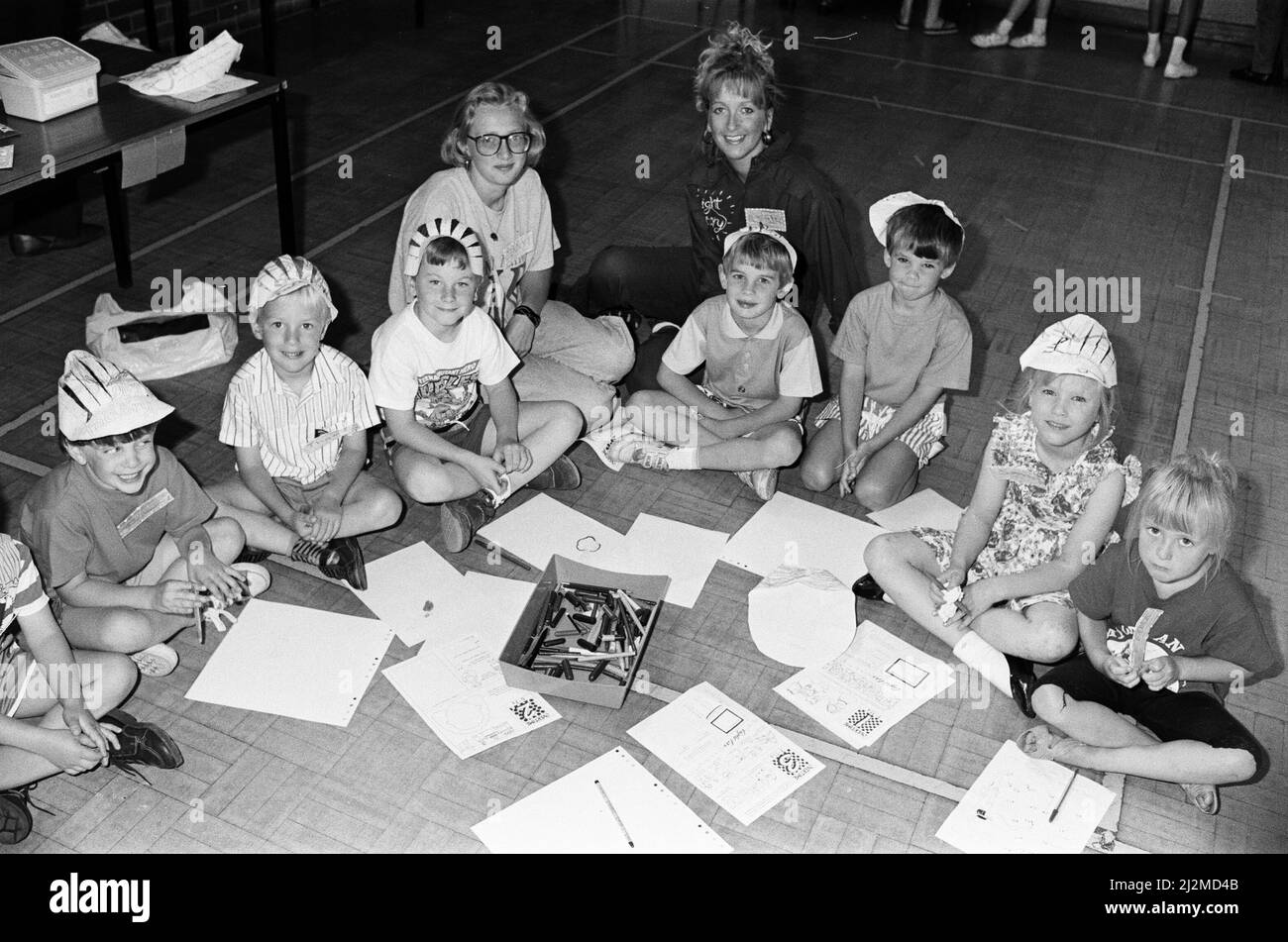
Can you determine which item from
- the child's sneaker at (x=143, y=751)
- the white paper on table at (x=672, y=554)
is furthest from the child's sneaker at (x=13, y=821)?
the white paper on table at (x=672, y=554)

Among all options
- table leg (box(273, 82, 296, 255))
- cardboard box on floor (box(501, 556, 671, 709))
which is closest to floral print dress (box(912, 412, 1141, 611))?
cardboard box on floor (box(501, 556, 671, 709))

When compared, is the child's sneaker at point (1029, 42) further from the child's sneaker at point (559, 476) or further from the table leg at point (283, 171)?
the child's sneaker at point (559, 476)

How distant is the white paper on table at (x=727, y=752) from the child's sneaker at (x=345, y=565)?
2.34 ft

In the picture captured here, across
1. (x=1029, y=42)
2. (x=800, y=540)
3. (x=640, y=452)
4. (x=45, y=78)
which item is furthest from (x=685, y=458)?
(x=1029, y=42)

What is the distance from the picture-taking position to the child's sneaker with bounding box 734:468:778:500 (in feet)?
9.45

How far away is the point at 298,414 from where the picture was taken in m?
2.57

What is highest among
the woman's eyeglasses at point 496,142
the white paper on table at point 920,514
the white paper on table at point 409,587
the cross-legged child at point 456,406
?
the woman's eyeglasses at point 496,142

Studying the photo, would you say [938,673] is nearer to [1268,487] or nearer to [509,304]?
[1268,487]

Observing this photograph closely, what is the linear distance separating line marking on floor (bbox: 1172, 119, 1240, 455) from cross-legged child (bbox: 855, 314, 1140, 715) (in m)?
0.89

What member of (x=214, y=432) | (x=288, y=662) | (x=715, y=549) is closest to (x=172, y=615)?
(x=288, y=662)

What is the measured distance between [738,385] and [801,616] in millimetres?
728

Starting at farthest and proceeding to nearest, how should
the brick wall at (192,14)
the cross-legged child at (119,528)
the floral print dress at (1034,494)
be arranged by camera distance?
1. the brick wall at (192,14)
2. the floral print dress at (1034,494)
3. the cross-legged child at (119,528)

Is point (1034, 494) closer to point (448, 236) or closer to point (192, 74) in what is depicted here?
point (448, 236)

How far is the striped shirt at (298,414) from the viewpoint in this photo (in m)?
2.51
